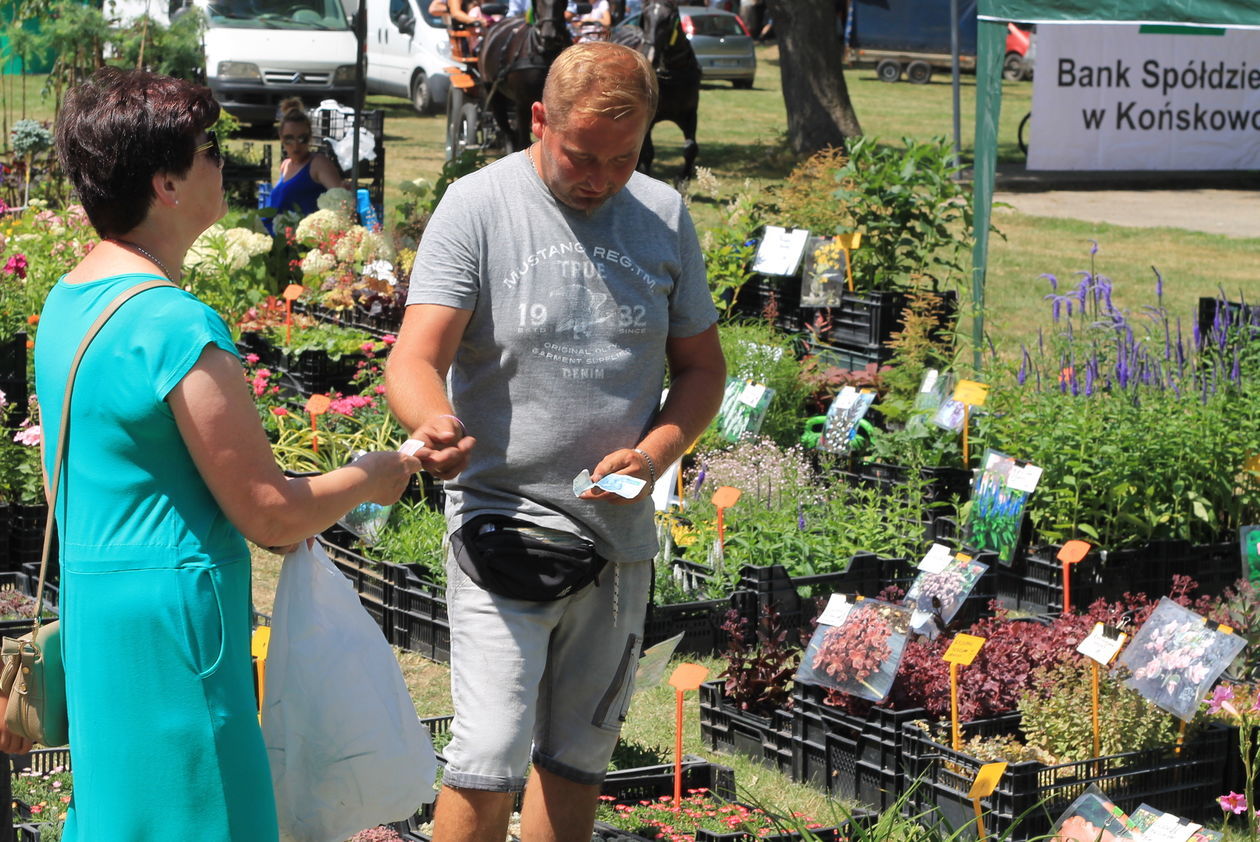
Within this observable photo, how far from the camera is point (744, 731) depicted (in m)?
4.18

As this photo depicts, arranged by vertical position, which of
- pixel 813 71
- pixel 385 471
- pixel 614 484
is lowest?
pixel 614 484

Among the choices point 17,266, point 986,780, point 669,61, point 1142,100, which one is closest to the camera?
A: point 986,780

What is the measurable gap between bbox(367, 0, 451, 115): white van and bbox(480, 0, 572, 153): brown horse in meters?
6.71

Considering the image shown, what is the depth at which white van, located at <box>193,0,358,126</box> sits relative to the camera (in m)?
16.9

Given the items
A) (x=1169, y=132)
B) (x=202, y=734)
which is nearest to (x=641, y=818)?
(x=202, y=734)

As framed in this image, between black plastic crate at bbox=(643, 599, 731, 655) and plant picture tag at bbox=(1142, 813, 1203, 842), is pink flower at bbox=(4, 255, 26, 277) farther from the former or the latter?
plant picture tag at bbox=(1142, 813, 1203, 842)

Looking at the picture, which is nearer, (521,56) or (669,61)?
(521,56)

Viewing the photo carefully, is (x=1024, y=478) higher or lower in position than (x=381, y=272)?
lower

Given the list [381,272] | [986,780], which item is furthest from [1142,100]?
[986,780]

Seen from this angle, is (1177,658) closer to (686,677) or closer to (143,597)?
(686,677)

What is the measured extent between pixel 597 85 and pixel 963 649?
169 cm

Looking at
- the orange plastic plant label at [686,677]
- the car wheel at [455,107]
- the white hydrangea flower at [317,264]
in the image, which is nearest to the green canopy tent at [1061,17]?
the orange plastic plant label at [686,677]

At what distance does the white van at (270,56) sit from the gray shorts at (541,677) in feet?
48.8

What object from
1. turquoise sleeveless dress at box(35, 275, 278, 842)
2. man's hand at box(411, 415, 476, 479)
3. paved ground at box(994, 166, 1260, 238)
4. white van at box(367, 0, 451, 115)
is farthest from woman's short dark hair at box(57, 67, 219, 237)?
white van at box(367, 0, 451, 115)
